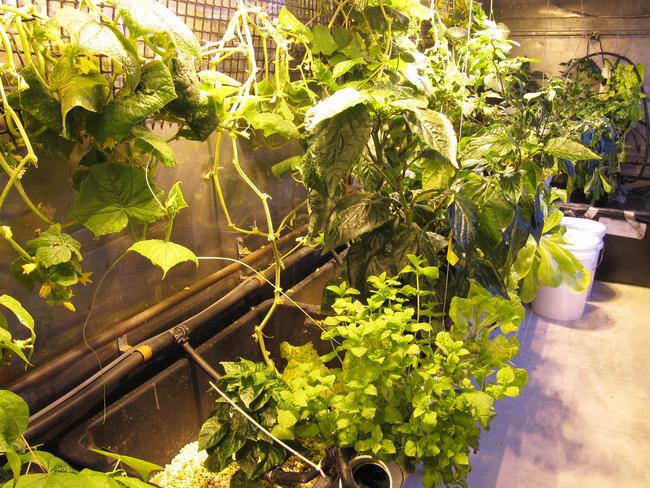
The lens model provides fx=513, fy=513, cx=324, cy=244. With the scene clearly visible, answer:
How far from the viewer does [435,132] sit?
40.4 inches

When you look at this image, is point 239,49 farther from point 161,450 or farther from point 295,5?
point 161,450

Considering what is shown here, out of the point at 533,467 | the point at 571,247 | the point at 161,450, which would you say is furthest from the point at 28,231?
the point at 571,247

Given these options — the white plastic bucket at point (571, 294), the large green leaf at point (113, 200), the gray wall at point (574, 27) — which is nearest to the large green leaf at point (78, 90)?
the large green leaf at point (113, 200)

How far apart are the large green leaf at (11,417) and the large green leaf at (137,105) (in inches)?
18.6

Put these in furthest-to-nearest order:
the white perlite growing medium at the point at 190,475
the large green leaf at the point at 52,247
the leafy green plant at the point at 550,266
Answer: the leafy green plant at the point at 550,266 → the white perlite growing medium at the point at 190,475 → the large green leaf at the point at 52,247

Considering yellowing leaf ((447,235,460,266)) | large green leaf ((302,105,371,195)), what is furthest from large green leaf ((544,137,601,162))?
large green leaf ((302,105,371,195))

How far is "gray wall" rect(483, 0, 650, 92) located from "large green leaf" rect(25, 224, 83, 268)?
151 inches

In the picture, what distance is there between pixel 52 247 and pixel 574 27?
428cm

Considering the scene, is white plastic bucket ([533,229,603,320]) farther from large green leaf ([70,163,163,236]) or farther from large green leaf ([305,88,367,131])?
large green leaf ([70,163,163,236])

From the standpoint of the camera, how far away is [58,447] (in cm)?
97

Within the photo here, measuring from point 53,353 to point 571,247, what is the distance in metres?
2.26

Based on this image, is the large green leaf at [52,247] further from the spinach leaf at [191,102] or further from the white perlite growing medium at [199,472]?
the white perlite growing medium at [199,472]

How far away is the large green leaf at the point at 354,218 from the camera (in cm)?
121

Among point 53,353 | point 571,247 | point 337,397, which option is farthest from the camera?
point 571,247
